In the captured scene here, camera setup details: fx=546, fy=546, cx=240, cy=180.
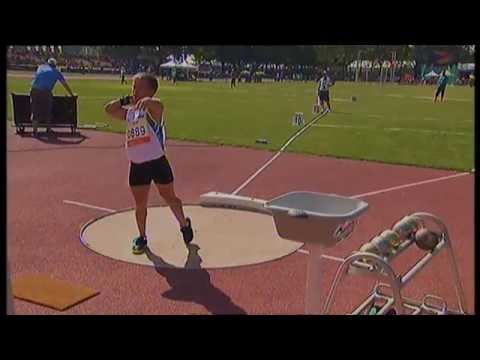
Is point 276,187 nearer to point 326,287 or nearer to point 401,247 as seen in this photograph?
point 326,287

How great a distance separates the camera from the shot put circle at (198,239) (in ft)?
18.3

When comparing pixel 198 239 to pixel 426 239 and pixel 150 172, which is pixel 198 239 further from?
pixel 426 239

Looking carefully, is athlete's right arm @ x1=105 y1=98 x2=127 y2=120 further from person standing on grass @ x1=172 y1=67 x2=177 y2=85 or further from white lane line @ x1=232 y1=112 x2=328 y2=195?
person standing on grass @ x1=172 y1=67 x2=177 y2=85

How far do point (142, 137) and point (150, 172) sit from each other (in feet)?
1.25

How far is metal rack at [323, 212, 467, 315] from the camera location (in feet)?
11.0

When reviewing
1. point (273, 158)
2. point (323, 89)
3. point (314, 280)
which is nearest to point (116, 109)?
point (314, 280)

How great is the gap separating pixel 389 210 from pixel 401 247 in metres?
3.75

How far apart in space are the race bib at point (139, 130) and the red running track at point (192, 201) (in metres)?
1.23

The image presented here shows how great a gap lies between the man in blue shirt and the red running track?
2.86ft

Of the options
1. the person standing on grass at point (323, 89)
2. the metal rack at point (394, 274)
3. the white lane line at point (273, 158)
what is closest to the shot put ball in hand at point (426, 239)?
the metal rack at point (394, 274)

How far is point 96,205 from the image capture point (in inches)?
299

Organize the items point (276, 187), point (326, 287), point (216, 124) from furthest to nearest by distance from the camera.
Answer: point (216, 124), point (276, 187), point (326, 287)

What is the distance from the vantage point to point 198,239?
6.19 meters

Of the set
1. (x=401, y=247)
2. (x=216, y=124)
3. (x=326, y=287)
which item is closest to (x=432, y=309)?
(x=401, y=247)
